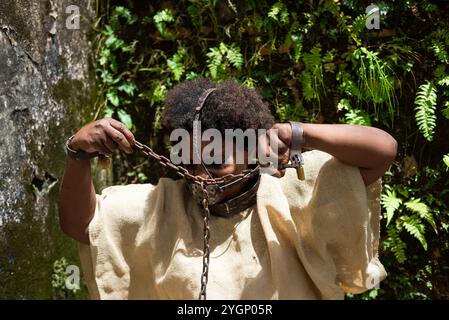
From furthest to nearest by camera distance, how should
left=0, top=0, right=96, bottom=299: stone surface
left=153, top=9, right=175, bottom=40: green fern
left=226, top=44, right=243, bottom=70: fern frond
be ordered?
left=153, top=9, right=175, bottom=40: green fern → left=226, top=44, right=243, bottom=70: fern frond → left=0, top=0, right=96, bottom=299: stone surface

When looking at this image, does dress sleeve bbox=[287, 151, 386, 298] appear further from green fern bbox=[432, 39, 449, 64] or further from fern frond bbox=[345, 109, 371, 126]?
green fern bbox=[432, 39, 449, 64]

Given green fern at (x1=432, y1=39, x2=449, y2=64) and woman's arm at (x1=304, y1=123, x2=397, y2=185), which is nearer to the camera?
woman's arm at (x1=304, y1=123, x2=397, y2=185)

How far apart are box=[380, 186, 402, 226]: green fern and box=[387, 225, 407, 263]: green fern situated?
8 cm

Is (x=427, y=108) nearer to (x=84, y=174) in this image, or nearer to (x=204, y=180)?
(x=204, y=180)

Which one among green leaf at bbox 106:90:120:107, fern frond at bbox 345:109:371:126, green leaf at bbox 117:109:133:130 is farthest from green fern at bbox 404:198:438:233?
green leaf at bbox 106:90:120:107

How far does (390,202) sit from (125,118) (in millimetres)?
1610

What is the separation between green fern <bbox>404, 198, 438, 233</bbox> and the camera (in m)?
3.52

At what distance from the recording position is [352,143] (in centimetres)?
250

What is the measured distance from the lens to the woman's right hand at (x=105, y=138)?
98.6 inches

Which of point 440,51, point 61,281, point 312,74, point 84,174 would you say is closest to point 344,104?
point 312,74

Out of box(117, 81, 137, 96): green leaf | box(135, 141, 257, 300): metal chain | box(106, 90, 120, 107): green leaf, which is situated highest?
box(117, 81, 137, 96): green leaf

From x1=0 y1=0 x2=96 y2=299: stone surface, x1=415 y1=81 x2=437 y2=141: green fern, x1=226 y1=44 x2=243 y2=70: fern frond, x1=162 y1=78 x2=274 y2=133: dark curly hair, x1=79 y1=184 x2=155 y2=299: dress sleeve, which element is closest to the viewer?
x1=162 y1=78 x2=274 y2=133: dark curly hair
